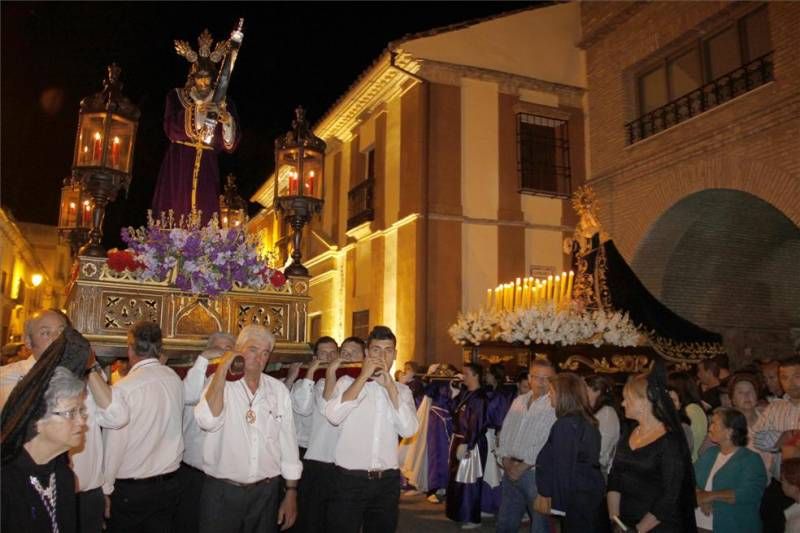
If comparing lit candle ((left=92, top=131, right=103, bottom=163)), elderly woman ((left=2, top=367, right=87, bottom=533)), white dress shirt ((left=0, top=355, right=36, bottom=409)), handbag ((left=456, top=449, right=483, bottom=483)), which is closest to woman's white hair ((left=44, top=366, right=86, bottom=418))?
elderly woman ((left=2, top=367, right=87, bottom=533))

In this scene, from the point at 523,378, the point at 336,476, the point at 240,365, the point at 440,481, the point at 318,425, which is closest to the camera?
the point at 240,365

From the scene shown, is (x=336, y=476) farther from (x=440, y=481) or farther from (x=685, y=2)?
(x=685, y=2)

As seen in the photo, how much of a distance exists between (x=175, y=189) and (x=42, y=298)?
1315 inches

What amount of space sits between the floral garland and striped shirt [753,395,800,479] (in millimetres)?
3371

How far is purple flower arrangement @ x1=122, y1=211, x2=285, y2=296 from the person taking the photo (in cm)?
484

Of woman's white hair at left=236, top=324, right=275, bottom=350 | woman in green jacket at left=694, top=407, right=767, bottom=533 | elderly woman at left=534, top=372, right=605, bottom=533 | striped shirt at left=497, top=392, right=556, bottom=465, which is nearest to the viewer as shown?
woman's white hair at left=236, top=324, right=275, bottom=350

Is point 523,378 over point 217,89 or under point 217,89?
under

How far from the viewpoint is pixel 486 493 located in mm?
7879

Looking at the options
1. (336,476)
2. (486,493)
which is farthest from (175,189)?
(486,493)

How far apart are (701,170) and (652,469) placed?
9.31m

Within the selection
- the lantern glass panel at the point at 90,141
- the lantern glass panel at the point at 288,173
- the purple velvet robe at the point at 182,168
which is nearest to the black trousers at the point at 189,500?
the purple velvet robe at the point at 182,168

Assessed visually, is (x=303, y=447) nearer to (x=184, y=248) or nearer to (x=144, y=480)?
(x=144, y=480)

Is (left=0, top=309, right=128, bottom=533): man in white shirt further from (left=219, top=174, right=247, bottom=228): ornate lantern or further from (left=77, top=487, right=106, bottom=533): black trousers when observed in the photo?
(left=219, top=174, right=247, bottom=228): ornate lantern

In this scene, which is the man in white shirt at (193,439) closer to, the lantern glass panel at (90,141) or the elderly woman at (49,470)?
the elderly woman at (49,470)
